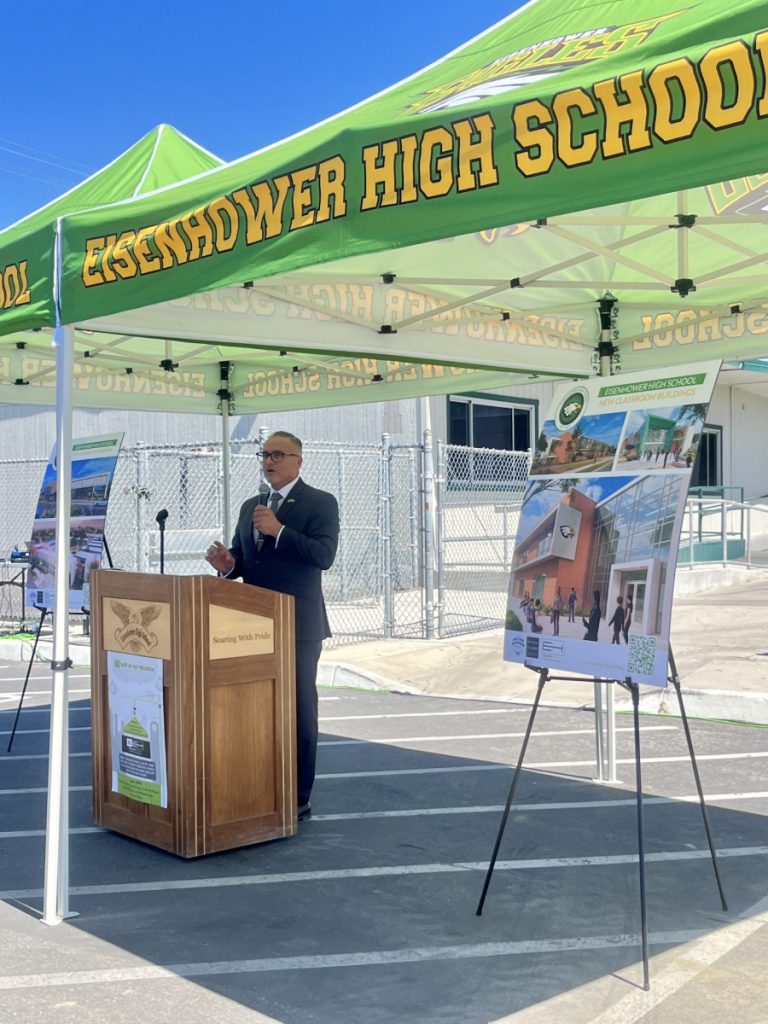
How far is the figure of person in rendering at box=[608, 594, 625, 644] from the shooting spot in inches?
153

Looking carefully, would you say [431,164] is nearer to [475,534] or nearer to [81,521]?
[81,521]

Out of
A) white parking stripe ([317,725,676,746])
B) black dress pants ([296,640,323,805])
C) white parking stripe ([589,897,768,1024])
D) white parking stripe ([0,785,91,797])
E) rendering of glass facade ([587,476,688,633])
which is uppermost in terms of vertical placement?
rendering of glass facade ([587,476,688,633])

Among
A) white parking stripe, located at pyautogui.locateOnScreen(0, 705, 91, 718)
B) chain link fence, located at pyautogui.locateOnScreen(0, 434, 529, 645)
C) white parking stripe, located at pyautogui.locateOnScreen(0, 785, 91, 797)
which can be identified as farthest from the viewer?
chain link fence, located at pyautogui.locateOnScreen(0, 434, 529, 645)

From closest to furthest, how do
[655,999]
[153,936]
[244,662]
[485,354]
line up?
[655,999]
[153,936]
[244,662]
[485,354]

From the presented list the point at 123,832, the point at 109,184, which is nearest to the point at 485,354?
the point at 109,184

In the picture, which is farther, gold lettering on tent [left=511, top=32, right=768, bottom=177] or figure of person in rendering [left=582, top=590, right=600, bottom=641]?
figure of person in rendering [left=582, top=590, right=600, bottom=641]

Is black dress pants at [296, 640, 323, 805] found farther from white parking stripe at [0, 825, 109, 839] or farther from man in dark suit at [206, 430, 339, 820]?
white parking stripe at [0, 825, 109, 839]

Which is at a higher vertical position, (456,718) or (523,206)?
(523,206)

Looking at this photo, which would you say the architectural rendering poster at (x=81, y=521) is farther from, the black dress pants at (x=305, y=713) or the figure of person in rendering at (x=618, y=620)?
the figure of person in rendering at (x=618, y=620)

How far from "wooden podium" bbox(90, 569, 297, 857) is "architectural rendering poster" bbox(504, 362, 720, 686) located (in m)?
1.40

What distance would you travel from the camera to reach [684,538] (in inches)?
683

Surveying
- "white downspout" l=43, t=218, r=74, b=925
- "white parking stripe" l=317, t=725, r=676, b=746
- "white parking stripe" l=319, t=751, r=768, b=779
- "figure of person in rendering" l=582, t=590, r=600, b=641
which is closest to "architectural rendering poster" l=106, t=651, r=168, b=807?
"white downspout" l=43, t=218, r=74, b=925

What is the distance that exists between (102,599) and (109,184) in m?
2.30

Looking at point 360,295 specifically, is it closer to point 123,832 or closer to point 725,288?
point 725,288
